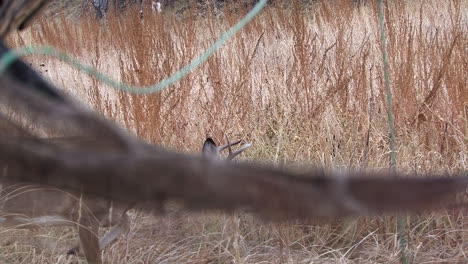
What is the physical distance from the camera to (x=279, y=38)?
380cm

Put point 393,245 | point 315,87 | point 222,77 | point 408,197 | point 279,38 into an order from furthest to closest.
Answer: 1. point 279,38
2. point 222,77
3. point 315,87
4. point 393,245
5. point 408,197

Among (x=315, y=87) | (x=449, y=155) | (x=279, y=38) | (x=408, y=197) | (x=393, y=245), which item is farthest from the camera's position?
(x=279, y=38)

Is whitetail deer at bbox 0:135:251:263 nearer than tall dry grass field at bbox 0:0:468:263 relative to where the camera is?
Yes

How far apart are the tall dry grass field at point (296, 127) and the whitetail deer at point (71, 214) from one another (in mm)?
261

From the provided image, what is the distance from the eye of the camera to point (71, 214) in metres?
1.61

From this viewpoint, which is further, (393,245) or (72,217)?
(393,245)

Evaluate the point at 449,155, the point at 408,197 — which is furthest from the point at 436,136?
the point at 408,197

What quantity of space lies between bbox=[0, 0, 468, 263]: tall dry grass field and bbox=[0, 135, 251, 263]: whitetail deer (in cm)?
26

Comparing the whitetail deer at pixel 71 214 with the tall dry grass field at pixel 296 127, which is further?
the tall dry grass field at pixel 296 127

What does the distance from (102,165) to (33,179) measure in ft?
0.19

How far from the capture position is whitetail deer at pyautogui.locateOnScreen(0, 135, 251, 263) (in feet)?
4.93

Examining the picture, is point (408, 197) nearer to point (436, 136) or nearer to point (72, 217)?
point (72, 217)

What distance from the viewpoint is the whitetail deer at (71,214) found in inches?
59.2

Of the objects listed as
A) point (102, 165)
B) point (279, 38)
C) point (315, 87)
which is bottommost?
point (102, 165)
